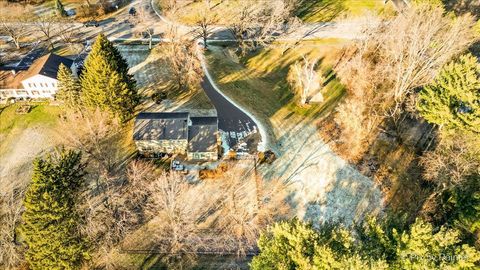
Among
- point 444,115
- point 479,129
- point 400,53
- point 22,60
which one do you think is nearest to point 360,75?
point 400,53

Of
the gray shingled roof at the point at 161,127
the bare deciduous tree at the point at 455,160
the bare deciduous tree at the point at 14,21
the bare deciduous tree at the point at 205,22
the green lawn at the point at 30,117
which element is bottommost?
the bare deciduous tree at the point at 455,160

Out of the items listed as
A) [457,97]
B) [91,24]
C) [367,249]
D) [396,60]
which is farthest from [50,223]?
[91,24]

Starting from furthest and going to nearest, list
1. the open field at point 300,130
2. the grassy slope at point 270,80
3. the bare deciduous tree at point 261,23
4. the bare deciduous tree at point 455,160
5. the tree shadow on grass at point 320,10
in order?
the tree shadow on grass at point 320,10 → the bare deciduous tree at point 261,23 → the grassy slope at point 270,80 → the open field at point 300,130 → the bare deciduous tree at point 455,160

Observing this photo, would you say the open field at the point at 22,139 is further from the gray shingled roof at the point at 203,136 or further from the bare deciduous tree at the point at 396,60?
the bare deciduous tree at the point at 396,60

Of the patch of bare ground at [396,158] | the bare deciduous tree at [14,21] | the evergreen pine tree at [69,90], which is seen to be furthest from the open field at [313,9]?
the patch of bare ground at [396,158]

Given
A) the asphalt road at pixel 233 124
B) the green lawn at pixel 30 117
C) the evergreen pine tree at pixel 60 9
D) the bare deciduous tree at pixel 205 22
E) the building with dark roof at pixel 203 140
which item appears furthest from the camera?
the evergreen pine tree at pixel 60 9

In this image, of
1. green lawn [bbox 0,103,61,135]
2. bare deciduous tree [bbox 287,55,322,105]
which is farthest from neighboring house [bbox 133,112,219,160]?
bare deciduous tree [bbox 287,55,322,105]

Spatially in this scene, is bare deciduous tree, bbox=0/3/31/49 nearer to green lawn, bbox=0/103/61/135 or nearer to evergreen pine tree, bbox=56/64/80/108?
green lawn, bbox=0/103/61/135

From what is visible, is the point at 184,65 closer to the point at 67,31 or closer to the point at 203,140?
the point at 203,140
